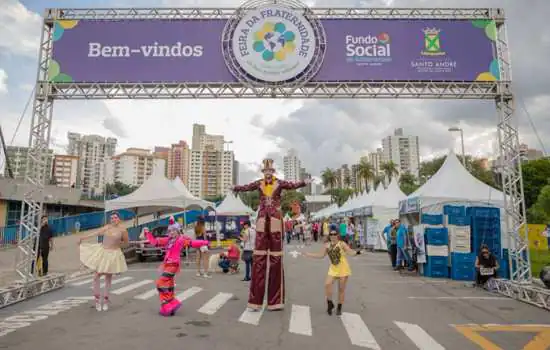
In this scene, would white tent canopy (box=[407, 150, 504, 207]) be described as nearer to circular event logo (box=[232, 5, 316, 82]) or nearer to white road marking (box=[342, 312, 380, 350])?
circular event logo (box=[232, 5, 316, 82])

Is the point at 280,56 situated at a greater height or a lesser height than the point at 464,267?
greater

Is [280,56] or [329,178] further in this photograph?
[329,178]

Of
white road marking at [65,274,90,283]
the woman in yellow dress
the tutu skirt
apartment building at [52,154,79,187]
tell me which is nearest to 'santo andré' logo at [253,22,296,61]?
the woman in yellow dress

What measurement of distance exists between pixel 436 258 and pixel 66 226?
2944 cm

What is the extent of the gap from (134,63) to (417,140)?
158 m

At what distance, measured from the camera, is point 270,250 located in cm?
851

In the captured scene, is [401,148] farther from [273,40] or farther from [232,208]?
[273,40]

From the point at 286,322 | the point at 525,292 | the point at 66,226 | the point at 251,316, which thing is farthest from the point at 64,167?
the point at 525,292

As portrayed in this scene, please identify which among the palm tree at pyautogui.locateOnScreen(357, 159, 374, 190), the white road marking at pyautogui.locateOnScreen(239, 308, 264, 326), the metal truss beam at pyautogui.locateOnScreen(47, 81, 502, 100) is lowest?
the white road marking at pyautogui.locateOnScreen(239, 308, 264, 326)

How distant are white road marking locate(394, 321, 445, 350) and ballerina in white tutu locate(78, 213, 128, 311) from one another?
5813 mm

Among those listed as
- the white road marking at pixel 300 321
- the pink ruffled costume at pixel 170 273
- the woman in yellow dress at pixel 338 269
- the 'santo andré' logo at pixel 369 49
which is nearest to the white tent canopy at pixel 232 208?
the 'santo andré' logo at pixel 369 49

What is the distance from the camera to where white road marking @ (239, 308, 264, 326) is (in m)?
7.51

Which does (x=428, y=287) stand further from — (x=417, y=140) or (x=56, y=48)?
(x=417, y=140)

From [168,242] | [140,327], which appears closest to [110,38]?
[168,242]
